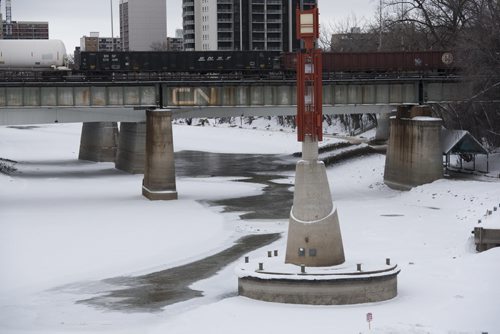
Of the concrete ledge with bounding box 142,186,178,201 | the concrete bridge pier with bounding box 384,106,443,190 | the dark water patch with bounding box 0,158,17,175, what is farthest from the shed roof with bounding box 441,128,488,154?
the dark water patch with bounding box 0,158,17,175

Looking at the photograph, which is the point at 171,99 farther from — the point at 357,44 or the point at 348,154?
the point at 357,44

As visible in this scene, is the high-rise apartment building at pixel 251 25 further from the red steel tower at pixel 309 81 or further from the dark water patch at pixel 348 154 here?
the red steel tower at pixel 309 81

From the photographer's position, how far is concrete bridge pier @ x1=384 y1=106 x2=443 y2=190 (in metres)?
59.5

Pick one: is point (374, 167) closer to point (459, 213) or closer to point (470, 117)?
point (470, 117)

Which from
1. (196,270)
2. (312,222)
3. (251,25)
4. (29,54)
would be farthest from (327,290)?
(251,25)

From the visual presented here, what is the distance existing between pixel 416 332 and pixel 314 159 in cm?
753

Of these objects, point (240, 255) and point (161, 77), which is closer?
point (240, 255)

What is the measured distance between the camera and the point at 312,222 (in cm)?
3139

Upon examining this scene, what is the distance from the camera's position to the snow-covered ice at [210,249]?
91.9 feet

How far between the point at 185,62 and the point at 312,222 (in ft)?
144

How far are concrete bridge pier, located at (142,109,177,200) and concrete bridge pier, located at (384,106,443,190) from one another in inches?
566

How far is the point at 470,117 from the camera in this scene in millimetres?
69000

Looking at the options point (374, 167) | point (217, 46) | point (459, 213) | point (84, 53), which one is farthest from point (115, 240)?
point (217, 46)

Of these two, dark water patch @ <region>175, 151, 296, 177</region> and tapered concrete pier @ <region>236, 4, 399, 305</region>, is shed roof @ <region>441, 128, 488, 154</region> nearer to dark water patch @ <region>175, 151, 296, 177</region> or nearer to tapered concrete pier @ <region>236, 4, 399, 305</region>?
dark water patch @ <region>175, 151, 296, 177</region>
